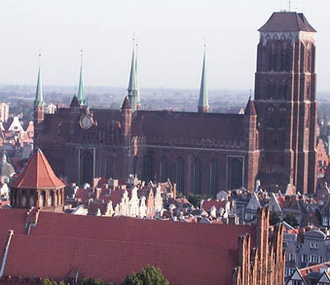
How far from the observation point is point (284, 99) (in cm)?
11538

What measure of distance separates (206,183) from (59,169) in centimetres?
1646

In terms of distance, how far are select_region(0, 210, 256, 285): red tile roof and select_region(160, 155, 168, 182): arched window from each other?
198 ft

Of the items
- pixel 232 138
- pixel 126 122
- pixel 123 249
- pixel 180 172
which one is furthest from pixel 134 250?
pixel 180 172

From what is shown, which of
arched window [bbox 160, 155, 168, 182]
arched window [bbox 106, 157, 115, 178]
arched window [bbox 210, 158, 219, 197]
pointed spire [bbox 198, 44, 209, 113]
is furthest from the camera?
pointed spire [bbox 198, 44, 209, 113]

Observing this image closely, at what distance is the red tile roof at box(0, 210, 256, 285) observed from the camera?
51.8 metres

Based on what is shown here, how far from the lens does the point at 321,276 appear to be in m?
62.8

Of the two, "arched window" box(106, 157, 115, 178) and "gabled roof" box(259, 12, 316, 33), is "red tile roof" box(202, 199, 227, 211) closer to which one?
"arched window" box(106, 157, 115, 178)

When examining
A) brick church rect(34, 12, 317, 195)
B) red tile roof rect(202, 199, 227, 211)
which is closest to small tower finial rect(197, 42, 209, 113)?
brick church rect(34, 12, 317, 195)

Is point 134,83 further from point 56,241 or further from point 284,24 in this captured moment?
point 56,241

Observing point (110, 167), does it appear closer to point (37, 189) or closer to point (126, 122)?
point (126, 122)

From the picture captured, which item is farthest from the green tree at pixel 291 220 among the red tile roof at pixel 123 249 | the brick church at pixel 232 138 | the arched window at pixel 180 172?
the red tile roof at pixel 123 249

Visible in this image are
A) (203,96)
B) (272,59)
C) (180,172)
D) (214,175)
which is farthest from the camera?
(203,96)

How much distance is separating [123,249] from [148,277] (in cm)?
409

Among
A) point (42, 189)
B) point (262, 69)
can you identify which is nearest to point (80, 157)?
point (262, 69)
